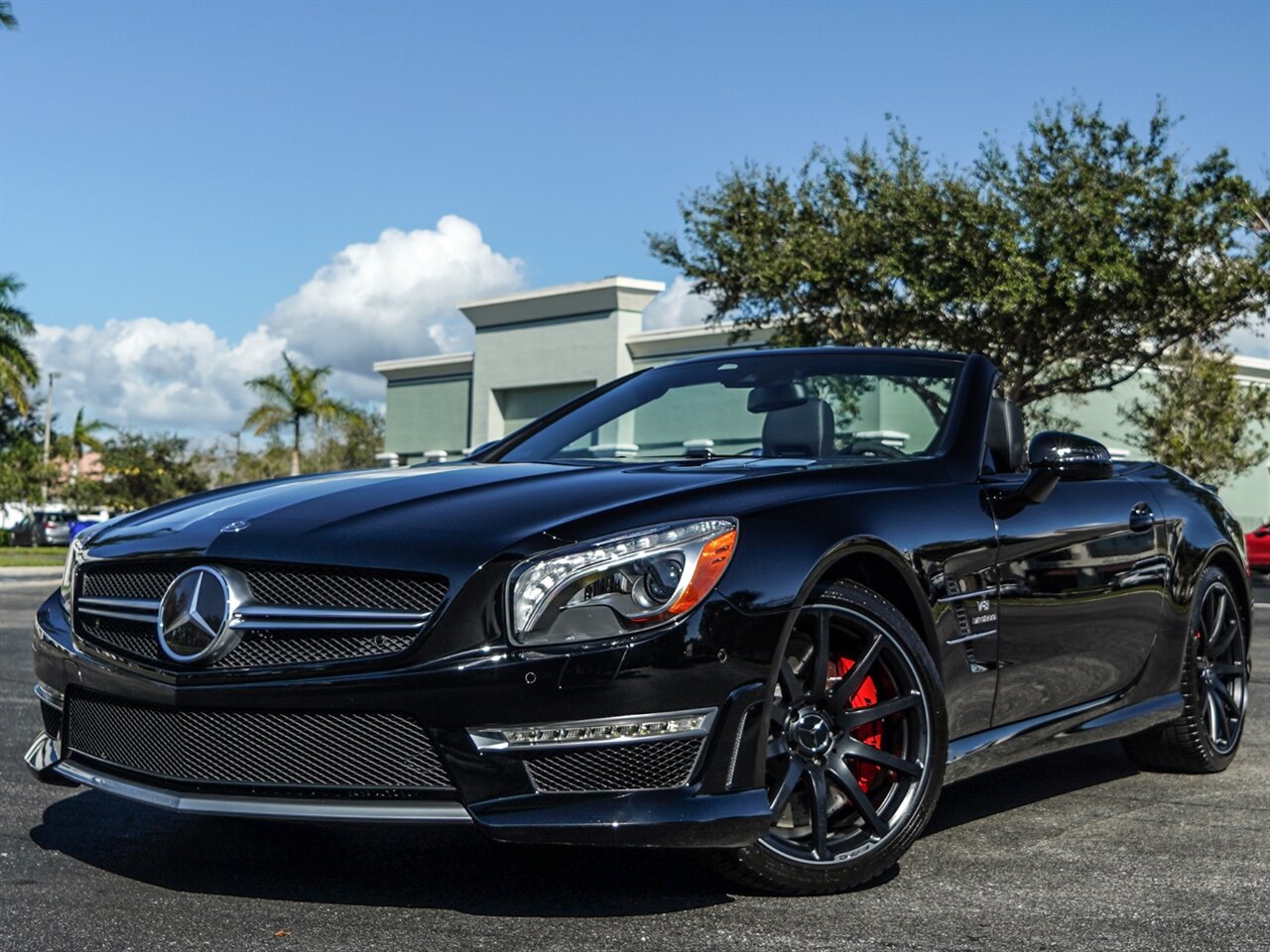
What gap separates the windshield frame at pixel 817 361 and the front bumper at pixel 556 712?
1240mm

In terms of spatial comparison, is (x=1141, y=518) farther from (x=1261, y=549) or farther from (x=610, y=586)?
(x=1261, y=549)

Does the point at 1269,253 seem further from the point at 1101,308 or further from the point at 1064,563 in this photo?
the point at 1064,563

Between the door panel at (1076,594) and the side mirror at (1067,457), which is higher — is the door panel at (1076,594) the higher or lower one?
the lower one

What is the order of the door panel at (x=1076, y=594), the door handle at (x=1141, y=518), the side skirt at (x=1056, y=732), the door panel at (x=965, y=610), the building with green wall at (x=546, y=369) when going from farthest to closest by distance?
the building with green wall at (x=546, y=369) → the door handle at (x=1141, y=518) → the door panel at (x=1076, y=594) → the side skirt at (x=1056, y=732) → the door panel at (x=965, y=610)

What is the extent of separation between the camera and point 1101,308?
84.5 feet

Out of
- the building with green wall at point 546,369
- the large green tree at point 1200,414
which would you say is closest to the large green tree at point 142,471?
the building with green wall at point 546,369

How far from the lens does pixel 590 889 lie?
159 inches

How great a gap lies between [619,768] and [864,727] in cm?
93

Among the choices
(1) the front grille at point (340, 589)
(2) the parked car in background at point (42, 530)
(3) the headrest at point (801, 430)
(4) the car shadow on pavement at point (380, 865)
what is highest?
(3) the headrest at point (801, 430)

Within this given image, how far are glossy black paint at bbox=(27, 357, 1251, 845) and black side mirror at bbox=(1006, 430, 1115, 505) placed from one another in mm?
35

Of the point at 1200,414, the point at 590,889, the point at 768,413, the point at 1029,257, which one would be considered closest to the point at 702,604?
the point at 590,889

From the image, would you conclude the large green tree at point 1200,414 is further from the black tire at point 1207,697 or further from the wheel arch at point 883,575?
the wheel arch at point 883,575

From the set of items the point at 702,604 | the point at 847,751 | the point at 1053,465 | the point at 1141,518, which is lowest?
the point at 847,751

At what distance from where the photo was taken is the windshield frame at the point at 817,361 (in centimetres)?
484
